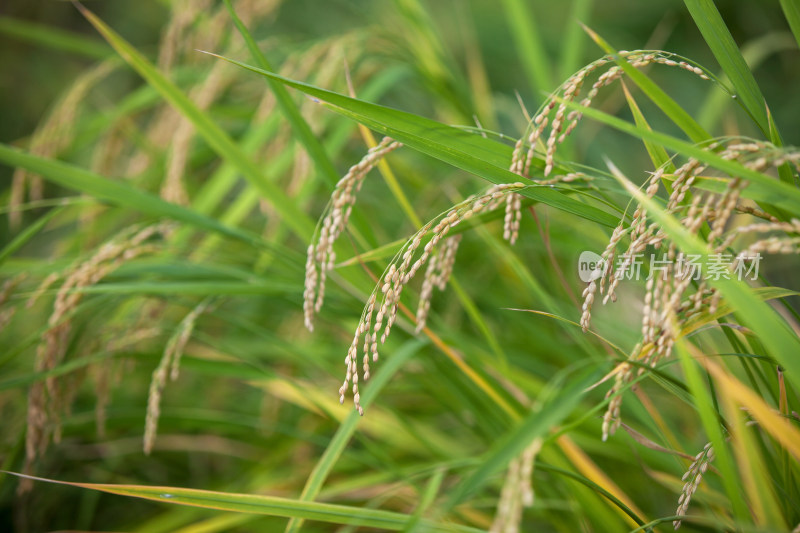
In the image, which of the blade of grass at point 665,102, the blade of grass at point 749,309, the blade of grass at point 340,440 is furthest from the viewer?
the blade of grass at point 340,440

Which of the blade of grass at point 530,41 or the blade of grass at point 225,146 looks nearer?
the blade of grass at point 225,146

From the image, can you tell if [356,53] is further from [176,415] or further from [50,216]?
[176,415]

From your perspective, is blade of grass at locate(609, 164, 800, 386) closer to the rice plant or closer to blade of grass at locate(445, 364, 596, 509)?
the rice plant

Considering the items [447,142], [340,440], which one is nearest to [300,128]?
[447,142]

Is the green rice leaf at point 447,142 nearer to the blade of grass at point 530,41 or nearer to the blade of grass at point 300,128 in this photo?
the blade of grass at point 300,128

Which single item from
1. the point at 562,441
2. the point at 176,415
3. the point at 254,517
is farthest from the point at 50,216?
the point at 562,441

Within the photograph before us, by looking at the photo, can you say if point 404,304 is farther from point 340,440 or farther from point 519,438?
point 519,438

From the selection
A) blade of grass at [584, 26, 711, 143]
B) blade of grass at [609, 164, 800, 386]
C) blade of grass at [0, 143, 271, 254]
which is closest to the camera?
blade of grass at [609, 164, 800, 386]

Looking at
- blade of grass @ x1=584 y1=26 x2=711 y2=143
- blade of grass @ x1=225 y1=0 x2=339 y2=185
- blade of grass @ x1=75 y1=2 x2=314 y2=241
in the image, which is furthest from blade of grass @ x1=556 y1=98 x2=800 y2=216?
blade of grass @ x1=75 y1=2 x2=314 y2=241

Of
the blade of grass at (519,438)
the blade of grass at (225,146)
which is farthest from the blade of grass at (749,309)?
the blade of grass at (225,146)
